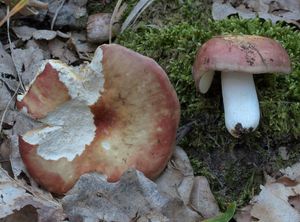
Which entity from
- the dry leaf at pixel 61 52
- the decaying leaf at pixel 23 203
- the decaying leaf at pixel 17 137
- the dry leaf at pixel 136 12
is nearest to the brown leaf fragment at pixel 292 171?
the decaying leaf at pixel 23 203

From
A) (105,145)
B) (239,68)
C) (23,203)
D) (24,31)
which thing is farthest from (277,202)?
(24,31)

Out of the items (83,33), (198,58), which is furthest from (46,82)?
(83,33)

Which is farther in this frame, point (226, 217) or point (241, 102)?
point (241, 102)

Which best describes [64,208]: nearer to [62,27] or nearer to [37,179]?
[37,179]

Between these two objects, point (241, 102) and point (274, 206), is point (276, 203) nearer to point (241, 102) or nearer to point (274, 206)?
point (274, 206)

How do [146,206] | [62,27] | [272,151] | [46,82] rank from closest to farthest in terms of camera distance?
[146,206] → [46,82] → [272,151] → [62,27]

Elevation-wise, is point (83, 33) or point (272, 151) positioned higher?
point (83, 33)

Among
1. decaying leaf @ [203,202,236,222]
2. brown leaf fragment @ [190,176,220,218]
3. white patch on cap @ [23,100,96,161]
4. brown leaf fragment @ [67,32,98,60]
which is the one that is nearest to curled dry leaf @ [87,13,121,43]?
brown leaf fragment @ [67,32,98,60]

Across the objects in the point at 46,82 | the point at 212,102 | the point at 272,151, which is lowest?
the point at 272,151
